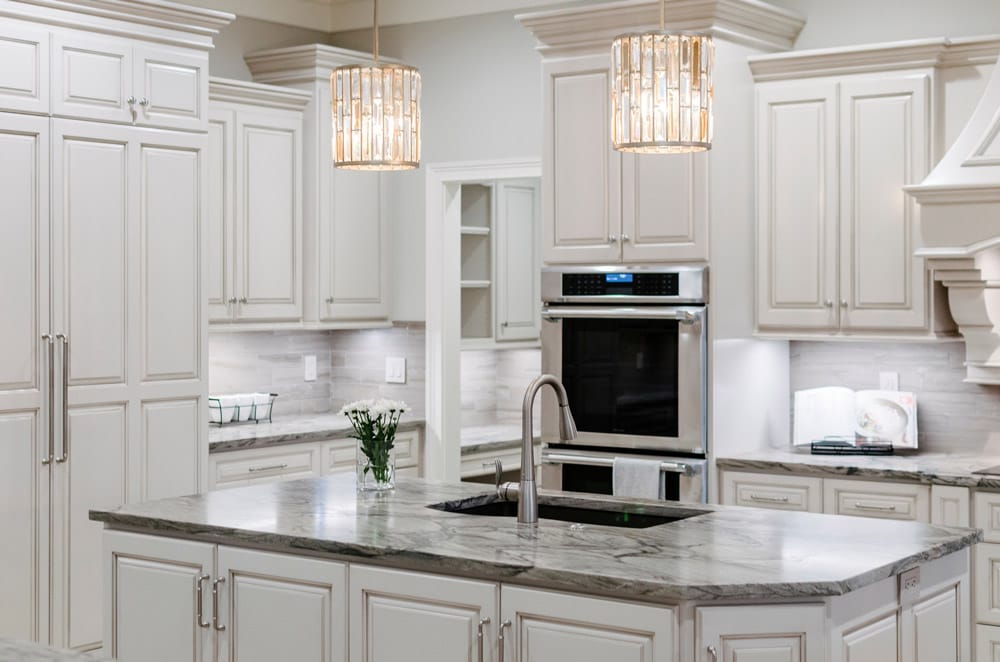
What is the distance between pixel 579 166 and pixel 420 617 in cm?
260

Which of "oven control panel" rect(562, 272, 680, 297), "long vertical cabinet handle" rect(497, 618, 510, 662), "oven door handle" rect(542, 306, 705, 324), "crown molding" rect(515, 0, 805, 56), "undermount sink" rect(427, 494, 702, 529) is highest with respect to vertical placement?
"crown molding" rect(515, 0, 805, 56)

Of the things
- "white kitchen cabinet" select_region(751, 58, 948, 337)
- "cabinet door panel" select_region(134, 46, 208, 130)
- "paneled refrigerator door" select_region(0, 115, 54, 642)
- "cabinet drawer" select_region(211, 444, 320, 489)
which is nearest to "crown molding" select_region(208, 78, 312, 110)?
"cabinet door panel" select_region(134, 46, 208, 130)

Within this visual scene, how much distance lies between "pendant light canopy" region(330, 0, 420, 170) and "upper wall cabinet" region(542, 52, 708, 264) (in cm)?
165

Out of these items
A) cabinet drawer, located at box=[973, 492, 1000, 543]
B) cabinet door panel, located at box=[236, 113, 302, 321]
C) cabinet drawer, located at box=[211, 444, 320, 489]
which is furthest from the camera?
cabinet door panel, located at box=[236, 113, 302, 321]

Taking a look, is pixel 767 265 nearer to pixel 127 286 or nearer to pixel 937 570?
pixel 937 570

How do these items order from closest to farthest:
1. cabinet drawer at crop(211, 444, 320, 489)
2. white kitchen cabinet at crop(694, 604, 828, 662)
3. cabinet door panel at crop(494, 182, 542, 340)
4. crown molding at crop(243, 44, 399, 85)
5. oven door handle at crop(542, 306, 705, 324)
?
1. white kitchen cabinet at crop(694, 604, 828, 662)
2. oven door handle at crop(542, 306, 705, 324)
3. cabinet drawer at crop(211, 444, 320, 489)
4. crown molding at crop(243, 44, 399, 85)
5. cabinet door panel at crop(494, 182, 542, 340)

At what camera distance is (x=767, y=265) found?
16.9 feet

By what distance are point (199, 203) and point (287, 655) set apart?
96.6 inches

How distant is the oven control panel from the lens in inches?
199

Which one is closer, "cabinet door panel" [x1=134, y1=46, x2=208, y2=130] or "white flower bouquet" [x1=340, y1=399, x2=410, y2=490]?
"white flower bouquet" [x1=340, y1=399, x2=410, y2=490]

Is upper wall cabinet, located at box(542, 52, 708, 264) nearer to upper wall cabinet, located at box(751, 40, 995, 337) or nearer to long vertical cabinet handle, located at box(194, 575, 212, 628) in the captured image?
upper wall cabinet, located at box(751, 40, 995, 337)

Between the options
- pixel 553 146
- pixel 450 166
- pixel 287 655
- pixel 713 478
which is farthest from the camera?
pixel 450 166

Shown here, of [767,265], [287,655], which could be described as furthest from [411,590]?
[767,265]

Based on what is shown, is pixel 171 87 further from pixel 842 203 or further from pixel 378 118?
pixel 842 203
